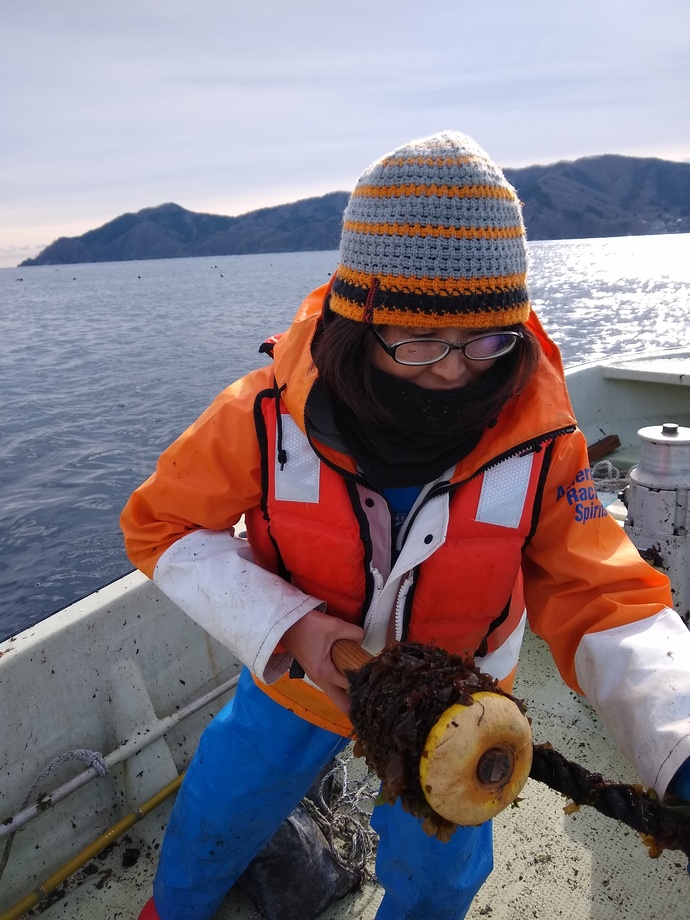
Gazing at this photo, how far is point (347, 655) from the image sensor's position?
1.61 m

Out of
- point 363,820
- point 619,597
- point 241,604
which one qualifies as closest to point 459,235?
point 619,597

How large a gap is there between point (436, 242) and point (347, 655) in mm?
976

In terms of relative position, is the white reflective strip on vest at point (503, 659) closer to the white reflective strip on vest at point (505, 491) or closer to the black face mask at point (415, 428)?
the white reflective strip on vest at point (505, 491)

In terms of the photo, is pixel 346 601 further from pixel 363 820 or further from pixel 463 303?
pixel 363 820

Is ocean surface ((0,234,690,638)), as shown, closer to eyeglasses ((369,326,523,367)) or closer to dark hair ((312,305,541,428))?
dark hair ((312,305,541,428))

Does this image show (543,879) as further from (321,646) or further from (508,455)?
(508,455)

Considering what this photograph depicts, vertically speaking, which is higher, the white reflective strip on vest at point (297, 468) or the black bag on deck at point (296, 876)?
the white reflective strip on vest at point (297, 468)

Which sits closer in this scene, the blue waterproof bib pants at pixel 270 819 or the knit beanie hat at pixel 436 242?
the knit beanie hat at pixel 436 242

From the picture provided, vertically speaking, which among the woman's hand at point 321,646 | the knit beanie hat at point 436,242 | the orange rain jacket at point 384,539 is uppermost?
the knit beanie hat at point 436,242

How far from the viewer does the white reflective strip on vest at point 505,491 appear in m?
1.73

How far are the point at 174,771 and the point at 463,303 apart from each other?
8.18 feet

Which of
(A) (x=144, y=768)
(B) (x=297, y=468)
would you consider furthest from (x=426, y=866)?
(A) (x=144, y=768)

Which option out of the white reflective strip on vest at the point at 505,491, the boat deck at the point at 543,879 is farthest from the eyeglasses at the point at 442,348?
the boat deck at the point at 543,879

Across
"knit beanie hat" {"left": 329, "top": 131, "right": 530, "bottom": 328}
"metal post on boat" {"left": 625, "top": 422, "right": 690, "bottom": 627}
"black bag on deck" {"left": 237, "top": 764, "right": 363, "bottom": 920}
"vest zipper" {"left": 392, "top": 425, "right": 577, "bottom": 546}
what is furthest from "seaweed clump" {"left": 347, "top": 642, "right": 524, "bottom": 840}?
"metal post on boat" {"left": 625, "top": 422, "right": 690, "bottom": 627}
